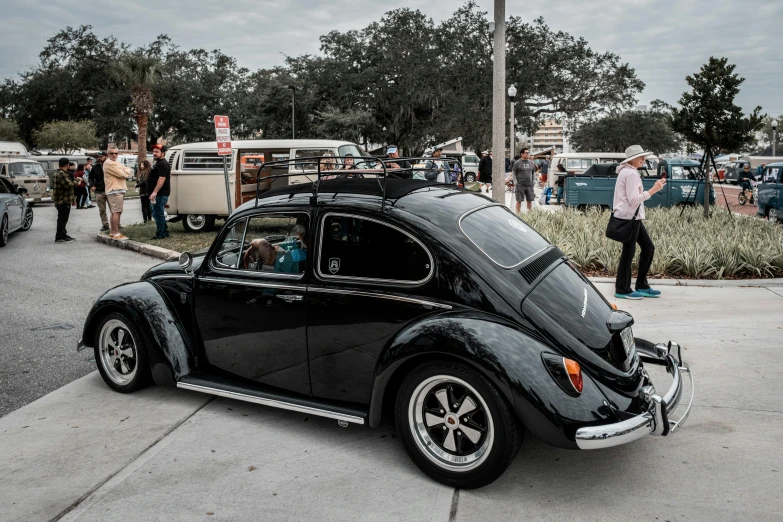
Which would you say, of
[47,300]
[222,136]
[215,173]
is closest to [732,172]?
[215,173]

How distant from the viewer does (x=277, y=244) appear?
449 cm

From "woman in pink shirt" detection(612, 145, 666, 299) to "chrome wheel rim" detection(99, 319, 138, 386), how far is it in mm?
5508

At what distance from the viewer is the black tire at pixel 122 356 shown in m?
4.89

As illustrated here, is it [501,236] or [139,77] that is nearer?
[501,236]

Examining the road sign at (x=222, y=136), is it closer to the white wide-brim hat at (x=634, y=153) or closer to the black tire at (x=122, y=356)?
the white wide-brim hat at (x=634, y=153)

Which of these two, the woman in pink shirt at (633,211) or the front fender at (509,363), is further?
the woman in pink shirt at (633,211)

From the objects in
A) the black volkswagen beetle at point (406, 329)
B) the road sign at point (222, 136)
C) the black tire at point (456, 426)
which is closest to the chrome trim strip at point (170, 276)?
the black volkswagen beetle at point (406, 329)

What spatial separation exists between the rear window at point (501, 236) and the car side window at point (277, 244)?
1059mm

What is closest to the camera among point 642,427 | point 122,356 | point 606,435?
point 606,435

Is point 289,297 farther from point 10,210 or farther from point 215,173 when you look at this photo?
point 10,210

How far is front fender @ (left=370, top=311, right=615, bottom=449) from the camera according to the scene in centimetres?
326

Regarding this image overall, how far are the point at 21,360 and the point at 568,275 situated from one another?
5003 millimetres

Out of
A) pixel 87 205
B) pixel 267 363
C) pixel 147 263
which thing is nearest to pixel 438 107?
pixel 87 205

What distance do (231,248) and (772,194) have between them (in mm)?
16587
